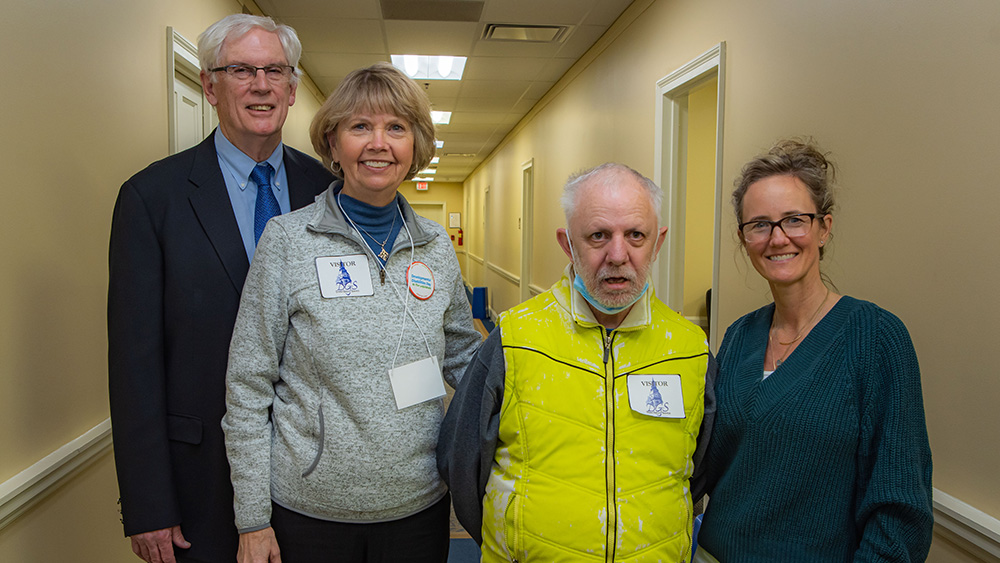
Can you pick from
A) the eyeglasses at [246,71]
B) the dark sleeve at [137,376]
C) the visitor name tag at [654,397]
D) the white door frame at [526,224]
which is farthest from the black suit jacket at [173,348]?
the white door frame at [526,224]

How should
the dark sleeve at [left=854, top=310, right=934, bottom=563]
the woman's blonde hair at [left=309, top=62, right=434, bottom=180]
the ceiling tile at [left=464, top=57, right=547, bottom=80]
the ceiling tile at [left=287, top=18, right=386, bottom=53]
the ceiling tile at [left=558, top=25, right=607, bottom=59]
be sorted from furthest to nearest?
the ceiling tile at [left=464, top=57, right=547, bottom=80] < the ceiling tile at [left=558, top=25, right=607, bottom=59] < the ceiling tile at [left=287, top=18, right=386, bottom=53] < the woman's blonde hair at [left=309, top=62, right=434, bottom=180] < the dark sleeve at [left=854, top=310, right=934, bottom=563]

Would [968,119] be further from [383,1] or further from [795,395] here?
[383,1]

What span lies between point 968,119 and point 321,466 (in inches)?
72.1

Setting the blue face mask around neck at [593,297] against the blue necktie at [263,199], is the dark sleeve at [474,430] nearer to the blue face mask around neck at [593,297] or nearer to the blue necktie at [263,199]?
the blue face mask around neck at [593,297]

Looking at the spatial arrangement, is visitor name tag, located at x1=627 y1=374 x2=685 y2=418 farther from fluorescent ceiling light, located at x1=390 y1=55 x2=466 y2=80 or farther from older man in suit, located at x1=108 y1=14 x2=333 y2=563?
fluorescent ceiling light, located at x1=390 y1=55 x2=466 y2=80

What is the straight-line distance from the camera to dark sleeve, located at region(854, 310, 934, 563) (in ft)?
3.81

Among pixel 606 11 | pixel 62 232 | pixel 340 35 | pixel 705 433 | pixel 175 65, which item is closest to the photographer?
pixel 705 433

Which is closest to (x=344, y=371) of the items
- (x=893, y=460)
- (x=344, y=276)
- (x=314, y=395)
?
(x=314, y=395)

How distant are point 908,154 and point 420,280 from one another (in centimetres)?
152

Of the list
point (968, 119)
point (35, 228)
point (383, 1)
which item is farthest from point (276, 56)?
point (383, 1)

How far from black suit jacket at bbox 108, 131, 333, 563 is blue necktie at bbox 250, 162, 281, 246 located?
0.26ft

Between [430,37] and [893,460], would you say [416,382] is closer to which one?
[893,460]

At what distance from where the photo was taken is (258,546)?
52.6 inches

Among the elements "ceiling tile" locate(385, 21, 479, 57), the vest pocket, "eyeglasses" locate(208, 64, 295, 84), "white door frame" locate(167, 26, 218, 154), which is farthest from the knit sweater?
"ceiling tile" locate(385, 21, 479, 57)
